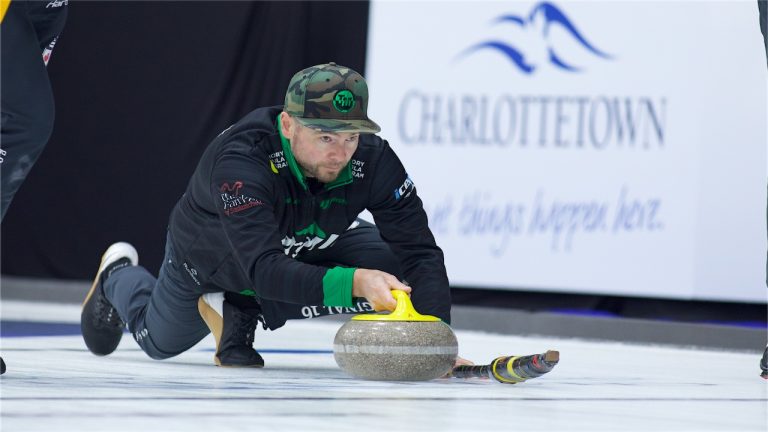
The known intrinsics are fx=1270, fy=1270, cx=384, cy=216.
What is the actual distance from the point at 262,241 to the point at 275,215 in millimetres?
272

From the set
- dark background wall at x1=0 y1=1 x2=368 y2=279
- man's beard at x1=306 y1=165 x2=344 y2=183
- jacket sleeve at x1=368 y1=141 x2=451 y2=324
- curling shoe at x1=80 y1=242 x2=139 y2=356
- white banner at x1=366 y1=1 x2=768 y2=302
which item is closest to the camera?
man's beard at x1=306 y1=165 x2=344 y2=183

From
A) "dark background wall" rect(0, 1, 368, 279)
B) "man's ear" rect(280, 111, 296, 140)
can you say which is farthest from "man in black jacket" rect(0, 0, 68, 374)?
"dark background wall" rect(0, 1, 368, 279)

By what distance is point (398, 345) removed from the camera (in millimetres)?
2662

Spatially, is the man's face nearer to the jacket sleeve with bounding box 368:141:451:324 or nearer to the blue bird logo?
the jacket sleeve with bounding box 368:141:451:324

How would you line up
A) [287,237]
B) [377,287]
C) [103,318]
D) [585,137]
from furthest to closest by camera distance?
[585,137]
[103,318]
[287,237]
[377,287]

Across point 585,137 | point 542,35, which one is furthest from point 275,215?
point 542,35

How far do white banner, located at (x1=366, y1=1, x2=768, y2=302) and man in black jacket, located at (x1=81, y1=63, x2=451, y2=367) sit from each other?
2.73 meters

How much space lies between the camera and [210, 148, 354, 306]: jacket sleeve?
267 centimetres

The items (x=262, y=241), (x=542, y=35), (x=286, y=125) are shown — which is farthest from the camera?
(x=542, y=35)

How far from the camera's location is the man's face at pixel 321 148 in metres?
2.87

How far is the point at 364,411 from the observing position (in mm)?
2176

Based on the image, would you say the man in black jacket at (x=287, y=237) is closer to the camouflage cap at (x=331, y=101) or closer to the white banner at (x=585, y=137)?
the camouflage cap at (x=331, y=101)

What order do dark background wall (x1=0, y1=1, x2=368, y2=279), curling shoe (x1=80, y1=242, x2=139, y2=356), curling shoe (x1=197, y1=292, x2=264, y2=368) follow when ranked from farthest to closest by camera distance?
dark background wall (x1=0, y1=1, x2=368, y2=279)
curling shoe (x1=80, y1=242, x2=139, y2=356)
curling shoe (x1=197, y1=292, x2=264, y2=368)

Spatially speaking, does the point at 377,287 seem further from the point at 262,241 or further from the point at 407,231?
the point at 407,231
